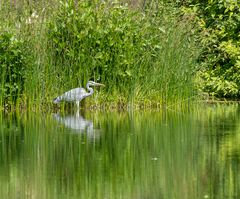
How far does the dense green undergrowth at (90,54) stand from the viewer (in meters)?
16.0

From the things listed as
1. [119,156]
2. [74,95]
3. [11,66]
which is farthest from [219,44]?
[119,156]

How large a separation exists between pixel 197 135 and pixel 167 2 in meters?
8.46

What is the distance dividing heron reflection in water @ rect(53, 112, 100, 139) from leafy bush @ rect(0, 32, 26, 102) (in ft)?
2.88

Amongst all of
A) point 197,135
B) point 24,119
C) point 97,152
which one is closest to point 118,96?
point 24,119

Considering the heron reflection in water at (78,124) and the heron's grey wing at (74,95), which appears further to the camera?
the heron's grey wing at (74,95)

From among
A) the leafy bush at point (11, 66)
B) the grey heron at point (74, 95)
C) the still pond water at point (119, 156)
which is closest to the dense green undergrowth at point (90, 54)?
the leafy bush at point (11, 66)

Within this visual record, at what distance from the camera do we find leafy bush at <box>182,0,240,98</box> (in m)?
19.0

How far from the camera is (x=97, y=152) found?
423 inches

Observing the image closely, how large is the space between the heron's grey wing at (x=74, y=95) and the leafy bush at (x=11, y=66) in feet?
2.72

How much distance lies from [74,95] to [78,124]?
1.89 m

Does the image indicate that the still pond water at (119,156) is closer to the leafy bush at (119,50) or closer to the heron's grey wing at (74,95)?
the heron's grey wing at (74,95)

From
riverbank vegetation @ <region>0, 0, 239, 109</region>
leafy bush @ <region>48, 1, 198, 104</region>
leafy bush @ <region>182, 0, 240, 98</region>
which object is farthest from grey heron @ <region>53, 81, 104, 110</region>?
leafy bush @ <region>182, 0, 240, 98</region>

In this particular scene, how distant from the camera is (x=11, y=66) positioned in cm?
1600

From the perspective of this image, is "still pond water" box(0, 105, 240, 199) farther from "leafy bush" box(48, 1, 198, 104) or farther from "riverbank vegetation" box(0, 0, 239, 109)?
"leafy bush" box(48, 1, 198, 104)
